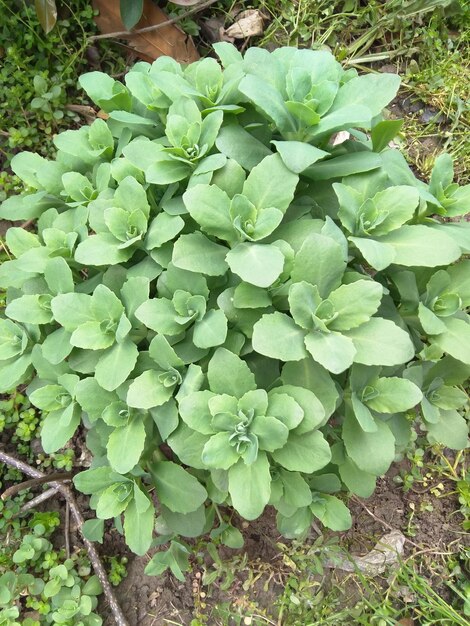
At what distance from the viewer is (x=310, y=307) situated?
110 centimetres

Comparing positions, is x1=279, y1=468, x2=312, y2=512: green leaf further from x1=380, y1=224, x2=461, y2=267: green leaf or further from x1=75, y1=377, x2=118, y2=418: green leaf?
x1=380, y1=224, x2=461, y2=267: green leaf

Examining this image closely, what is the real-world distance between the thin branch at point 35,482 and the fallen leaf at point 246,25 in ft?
6.70

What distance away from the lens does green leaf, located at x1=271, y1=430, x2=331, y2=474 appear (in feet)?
3.70

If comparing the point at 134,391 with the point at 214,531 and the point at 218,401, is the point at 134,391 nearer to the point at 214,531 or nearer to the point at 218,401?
the point at 218,401

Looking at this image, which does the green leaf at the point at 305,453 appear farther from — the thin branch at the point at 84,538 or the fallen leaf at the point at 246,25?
the fallen leaf at the point at 246,25

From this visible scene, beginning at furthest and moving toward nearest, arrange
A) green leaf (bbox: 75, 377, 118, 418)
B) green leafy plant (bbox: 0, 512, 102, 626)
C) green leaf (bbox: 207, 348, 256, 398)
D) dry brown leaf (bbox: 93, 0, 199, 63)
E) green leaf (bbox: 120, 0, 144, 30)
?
dry brown leaf (bbox: 93, 0, 199, 63)
green leaf (bbox: 120, 0, 144, 30)
green leafy plant (bbox: 0, 512, 102, 626)
green leaf (bbox: 75, 377, 118, 418)
green leaf (bbox: 207, 348, 256, 398)

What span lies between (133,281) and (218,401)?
331 millimetres

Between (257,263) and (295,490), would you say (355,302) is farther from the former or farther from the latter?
(295,490)

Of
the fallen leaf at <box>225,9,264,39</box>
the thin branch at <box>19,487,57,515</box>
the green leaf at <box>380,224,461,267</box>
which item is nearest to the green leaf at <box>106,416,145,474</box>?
the green leaf at <box>380,224,461,267</box>

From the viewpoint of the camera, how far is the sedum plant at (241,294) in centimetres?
111

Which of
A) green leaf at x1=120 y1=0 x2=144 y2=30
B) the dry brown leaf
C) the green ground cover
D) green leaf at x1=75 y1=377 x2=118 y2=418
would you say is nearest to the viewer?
green leaf at x1=75 y1=377 x2=118 y2=418

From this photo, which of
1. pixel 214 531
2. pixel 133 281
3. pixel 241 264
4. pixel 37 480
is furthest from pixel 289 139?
pixel 37 480

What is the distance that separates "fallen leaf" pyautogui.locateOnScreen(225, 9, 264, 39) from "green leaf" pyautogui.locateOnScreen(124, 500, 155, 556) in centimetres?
214

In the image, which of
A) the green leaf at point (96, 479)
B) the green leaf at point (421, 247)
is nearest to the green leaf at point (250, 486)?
the green leaf at point (96, 479)
